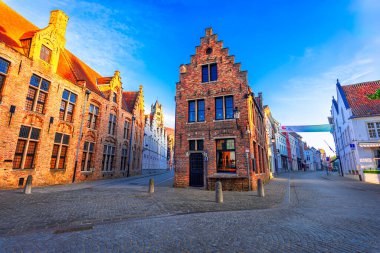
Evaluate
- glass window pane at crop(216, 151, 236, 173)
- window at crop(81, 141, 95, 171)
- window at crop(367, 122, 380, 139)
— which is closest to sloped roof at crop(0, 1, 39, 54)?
window at crop(81, 141, 95, 171)

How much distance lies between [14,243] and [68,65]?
18630mm

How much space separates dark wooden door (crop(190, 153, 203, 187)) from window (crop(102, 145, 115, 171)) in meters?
12.3

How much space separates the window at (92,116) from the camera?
1967cm

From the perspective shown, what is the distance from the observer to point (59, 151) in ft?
52.3

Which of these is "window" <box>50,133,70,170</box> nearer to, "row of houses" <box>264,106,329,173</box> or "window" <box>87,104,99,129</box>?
"window" <box>87,104,99,129</box>

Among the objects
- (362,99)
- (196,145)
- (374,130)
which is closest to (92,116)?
(196,145)

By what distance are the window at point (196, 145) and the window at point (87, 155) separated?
37.1 feet

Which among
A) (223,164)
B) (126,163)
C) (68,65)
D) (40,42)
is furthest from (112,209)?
(126,163)

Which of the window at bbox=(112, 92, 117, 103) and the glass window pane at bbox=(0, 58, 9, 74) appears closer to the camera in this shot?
the glass window pane at bbox=(0, 58, 9, 74)

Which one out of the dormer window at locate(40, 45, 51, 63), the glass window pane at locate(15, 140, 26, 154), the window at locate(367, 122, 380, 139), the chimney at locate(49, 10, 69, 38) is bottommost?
the glass window pane at locate(15, 140, 26, 154)

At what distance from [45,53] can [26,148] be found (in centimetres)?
783

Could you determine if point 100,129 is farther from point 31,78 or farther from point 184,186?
point 184,186

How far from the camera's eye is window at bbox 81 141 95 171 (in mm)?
18703

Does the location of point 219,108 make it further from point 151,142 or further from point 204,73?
point 151,142
